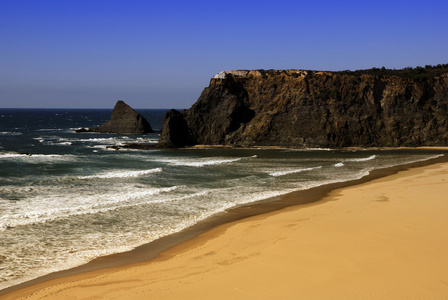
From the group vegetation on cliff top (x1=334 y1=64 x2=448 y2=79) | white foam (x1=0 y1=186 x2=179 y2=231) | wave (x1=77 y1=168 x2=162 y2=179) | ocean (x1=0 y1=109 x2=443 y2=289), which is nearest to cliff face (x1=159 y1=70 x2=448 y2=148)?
vegetation on cliff top (x1=334 y1=64 x2=448 y2=79)

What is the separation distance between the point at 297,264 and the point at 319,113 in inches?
1616

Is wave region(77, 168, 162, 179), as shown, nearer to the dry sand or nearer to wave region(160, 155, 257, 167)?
wave region(160, 155, 257, 167)

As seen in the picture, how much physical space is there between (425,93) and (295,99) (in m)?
15.1

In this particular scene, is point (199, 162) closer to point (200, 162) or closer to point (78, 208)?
point (200, 162)

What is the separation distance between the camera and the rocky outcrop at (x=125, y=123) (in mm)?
72312

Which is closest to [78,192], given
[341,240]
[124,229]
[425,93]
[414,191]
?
[124,229]

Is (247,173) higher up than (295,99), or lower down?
lower down

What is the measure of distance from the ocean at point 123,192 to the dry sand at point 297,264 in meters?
1.90

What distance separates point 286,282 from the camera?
9.47 meters

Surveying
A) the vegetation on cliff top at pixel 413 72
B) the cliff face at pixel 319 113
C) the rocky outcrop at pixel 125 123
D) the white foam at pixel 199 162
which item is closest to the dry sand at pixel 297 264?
the white foam at pixel 199 162

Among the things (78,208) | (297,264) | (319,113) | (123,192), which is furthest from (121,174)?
(319,113)

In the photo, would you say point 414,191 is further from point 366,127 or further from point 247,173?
point 366,127

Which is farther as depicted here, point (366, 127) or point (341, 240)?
point (366, 127)

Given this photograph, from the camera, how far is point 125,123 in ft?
240
